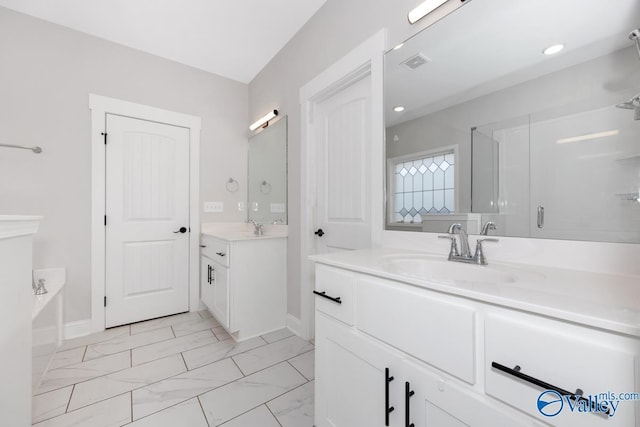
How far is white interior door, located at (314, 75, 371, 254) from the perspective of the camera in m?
1.72

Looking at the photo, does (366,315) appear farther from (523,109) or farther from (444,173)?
(523,109)

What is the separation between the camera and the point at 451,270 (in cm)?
108

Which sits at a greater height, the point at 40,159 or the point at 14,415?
the point at 40,159

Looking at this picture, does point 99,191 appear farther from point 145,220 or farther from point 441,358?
point 441,358

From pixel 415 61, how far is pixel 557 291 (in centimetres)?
122

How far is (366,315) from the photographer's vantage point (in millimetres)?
913

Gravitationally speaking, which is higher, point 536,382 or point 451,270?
point 451,270

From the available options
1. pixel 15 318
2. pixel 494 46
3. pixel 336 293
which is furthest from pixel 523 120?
pixel 15 318

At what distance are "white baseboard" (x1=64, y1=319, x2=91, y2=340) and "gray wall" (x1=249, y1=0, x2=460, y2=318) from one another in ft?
5.65

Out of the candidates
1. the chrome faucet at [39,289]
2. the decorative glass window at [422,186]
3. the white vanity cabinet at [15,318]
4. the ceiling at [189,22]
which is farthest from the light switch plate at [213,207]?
the decorative glass window at [422,186]

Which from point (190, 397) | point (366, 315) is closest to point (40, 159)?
point (190, 397)

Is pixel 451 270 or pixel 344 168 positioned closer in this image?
pixel 451 270

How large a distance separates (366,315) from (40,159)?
275 cm

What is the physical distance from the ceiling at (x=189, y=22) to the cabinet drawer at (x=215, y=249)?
181cm
